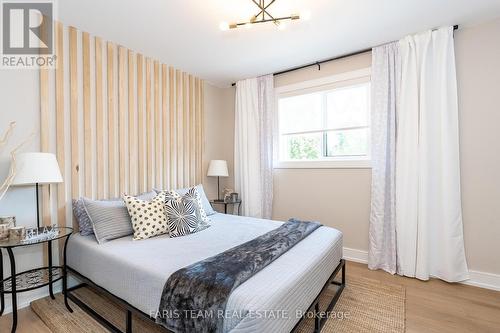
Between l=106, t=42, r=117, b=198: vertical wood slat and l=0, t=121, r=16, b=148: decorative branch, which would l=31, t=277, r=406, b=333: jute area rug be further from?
l=0, t=121, r=16, b=148: decorative branch

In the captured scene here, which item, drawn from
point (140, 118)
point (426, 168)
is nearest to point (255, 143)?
point (140, 118)

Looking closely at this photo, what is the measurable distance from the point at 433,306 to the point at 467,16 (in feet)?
8.70

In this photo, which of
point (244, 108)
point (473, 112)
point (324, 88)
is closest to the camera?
point (473, 112)

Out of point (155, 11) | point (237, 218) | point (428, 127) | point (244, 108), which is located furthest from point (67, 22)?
point (428, 127)

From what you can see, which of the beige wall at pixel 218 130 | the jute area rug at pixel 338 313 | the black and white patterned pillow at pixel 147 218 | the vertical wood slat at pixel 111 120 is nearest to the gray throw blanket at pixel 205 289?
the jute area rug at pixel 338 313

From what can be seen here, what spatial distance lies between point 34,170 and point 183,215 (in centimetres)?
122

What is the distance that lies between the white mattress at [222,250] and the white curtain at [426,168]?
37.0 inches

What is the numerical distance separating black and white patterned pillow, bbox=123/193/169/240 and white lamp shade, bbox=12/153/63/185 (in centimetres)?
62

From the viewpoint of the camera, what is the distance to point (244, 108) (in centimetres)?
386

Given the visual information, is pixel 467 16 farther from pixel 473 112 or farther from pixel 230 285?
pixel 230 285

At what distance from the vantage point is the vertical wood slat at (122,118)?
2764mm

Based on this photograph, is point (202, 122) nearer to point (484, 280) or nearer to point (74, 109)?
point (74, 109)

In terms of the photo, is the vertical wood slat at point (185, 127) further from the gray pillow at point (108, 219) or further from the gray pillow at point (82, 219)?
the gray pillow at point (82, 219)

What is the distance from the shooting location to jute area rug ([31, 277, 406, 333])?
1.79 m
